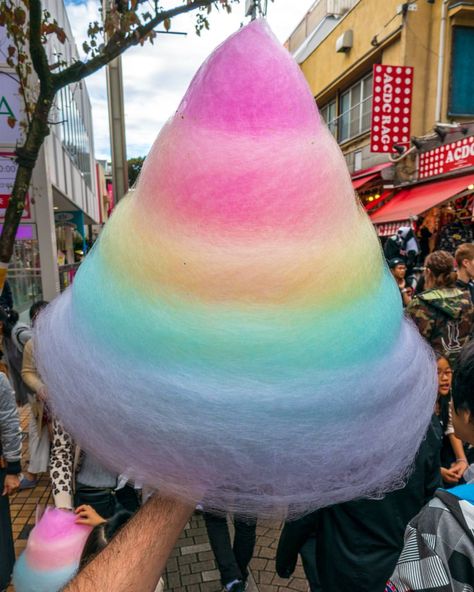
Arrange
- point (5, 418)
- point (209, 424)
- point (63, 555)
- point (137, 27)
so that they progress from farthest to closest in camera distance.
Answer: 1. point (137, 27)
2. point (5, 418)
3. point (63, 555)
4. point (209, 424)

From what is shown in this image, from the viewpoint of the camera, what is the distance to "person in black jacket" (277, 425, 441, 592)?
171 centimetres

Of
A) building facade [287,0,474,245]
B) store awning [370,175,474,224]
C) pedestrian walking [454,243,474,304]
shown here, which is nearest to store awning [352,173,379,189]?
building facade [287,0,474,245]

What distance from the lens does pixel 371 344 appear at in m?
0.83

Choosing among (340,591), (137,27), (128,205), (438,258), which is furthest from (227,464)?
(137,27)

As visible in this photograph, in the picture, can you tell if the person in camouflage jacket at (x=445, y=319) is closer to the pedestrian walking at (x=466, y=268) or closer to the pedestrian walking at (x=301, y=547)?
the pedestrian walking at (x=466, y=268)

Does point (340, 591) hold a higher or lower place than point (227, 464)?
lower

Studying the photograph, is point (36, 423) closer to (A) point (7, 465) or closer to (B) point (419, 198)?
(A) point (7, 465)

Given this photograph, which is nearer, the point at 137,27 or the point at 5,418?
the point at 5,418

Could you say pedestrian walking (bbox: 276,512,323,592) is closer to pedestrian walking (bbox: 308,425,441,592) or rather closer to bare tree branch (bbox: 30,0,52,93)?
pedestrian walking (bbox: 308,425,441,592)

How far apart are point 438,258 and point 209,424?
9.61ft

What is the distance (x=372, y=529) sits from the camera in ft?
5.64

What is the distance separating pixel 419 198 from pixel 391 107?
2454 mm

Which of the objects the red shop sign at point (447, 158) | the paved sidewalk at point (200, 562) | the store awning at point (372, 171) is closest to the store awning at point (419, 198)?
the red shop sign at point (447, 158)

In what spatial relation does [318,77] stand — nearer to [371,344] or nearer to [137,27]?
[137,27]
